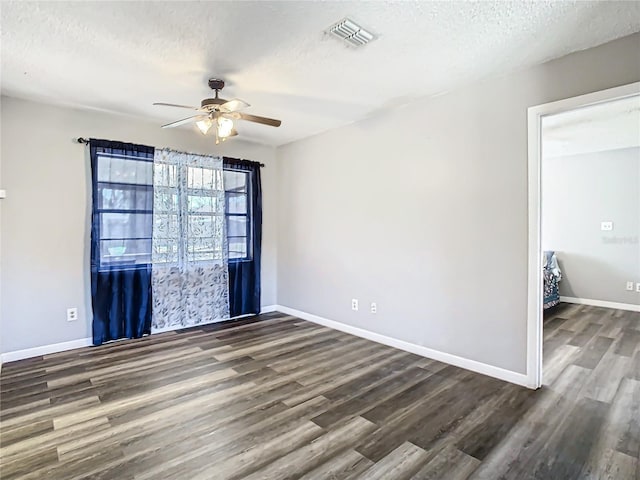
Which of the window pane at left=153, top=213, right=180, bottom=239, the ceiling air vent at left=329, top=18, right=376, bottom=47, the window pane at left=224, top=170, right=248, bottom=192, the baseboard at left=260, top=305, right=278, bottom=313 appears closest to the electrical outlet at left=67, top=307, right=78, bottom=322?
the window pane at left=153, top=213, right=180, bottom=239

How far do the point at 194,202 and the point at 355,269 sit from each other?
213 cm

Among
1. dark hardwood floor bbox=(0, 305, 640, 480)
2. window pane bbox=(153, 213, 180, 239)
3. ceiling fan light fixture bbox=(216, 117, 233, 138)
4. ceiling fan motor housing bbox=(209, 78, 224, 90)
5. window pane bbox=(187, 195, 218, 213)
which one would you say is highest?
ceiling fan motor housing bbox=(209, 78, 224, 90)

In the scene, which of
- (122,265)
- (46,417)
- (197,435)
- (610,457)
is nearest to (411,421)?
(610,457)

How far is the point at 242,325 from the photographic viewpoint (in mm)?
4613

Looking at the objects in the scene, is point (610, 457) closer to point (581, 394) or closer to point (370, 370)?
point (581, 394)

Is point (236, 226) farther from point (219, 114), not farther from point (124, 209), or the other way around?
point (219, 114)

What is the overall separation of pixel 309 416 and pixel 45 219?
320cm

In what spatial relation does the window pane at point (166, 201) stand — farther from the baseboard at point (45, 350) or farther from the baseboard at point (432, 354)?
the baseboard at point (432, 354)

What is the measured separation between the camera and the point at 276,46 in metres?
2.45

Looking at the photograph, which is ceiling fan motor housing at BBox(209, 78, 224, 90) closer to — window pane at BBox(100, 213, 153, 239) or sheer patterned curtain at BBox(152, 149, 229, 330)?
sheer patterned curtain at BBox(152, 149, 229, 330)

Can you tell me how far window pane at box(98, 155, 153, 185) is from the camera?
3.83 m

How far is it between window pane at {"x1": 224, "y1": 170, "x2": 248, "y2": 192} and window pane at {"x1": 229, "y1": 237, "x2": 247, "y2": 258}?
68cm

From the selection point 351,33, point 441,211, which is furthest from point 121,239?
point 441,211

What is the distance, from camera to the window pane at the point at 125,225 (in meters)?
3.82
